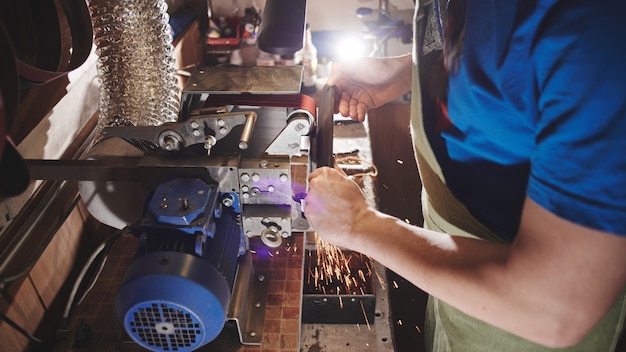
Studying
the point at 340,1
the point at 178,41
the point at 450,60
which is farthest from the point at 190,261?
the point at 340,1

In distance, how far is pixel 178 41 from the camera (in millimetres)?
2311

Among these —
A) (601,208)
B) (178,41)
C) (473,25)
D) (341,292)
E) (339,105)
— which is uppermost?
(473,25)

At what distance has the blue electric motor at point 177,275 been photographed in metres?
0.75

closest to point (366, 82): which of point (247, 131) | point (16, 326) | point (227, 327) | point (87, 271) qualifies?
point (247, 131)

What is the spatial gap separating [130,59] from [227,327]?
73 centimetres

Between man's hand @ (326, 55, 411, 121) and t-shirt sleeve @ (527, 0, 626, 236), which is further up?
t-shirt sleeve @ (527, 0, 626, 236)

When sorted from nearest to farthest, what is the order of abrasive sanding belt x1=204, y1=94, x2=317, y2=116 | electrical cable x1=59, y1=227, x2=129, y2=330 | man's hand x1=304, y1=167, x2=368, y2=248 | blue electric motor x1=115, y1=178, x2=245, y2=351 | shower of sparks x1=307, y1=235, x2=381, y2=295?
blue electric motor x1=115, y1=178, x2=245, y2=351 < man's hand x1=304, y1=167, x2=368, y2=248 < abrasive sanding belt x1=204, y1=94, x2=317, y2=116 < electrical cable x1=59, y1=227, x2=129, y2=330 < shower of sparks x1=307, y1=235, x2=381, y2=295

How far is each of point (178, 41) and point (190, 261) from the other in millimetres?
1789

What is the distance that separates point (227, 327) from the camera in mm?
1052

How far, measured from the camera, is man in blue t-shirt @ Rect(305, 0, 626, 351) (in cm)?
53

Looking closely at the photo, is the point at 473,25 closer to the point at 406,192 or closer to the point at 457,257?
the point at 457,257

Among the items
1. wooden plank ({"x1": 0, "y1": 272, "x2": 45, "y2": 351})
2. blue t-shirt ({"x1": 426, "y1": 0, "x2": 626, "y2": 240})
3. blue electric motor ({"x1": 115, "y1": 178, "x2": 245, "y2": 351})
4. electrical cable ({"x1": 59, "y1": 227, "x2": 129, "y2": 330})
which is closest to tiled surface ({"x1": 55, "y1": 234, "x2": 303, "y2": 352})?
electrical cable ({"x1": 59, "y1": 227, "x2": 129, "y2": 330})

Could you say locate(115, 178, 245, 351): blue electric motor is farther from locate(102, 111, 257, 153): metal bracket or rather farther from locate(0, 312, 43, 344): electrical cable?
locate(0, 312, 43, 344): electrical cable

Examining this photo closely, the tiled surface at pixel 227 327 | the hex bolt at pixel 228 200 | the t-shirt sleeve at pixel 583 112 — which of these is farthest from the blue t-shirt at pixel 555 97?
the tiled surface at pixel 227 327
